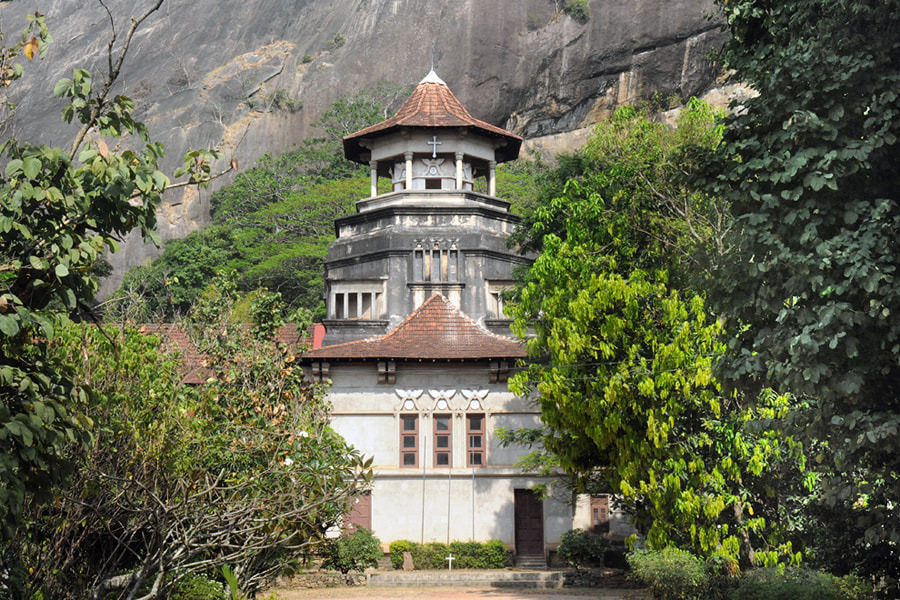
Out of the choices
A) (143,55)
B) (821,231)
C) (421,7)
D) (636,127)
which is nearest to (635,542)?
(636,127)

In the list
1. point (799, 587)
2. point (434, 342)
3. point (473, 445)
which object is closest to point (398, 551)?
point (473, 445)

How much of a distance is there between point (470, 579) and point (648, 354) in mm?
8041

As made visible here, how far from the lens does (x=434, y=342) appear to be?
28203 mm

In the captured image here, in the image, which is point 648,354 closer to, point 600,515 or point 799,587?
point 799,587

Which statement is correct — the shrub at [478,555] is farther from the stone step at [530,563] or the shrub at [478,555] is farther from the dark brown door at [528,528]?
the dark brown door at [528,528]

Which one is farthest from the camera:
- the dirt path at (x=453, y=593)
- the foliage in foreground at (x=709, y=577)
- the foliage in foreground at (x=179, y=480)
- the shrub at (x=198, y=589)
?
the dirt path at (x=453, y=593)

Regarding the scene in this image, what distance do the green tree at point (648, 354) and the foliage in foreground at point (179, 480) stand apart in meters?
6.27

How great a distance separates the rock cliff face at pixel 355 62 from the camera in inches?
2462

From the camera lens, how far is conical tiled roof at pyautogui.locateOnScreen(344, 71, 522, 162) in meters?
32.6

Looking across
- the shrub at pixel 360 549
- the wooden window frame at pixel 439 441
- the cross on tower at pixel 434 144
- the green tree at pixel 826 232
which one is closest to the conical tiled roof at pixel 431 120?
the cross on tower at pixel 434 144

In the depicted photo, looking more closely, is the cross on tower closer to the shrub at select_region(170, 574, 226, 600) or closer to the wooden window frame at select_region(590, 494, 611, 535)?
the wooden window frame at select_region(590, 494, 611, 535)

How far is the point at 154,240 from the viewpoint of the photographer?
26.2 feet

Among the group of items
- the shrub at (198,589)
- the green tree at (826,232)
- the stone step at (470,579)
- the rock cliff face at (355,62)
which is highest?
Result: the rock cliff face at (355,62)

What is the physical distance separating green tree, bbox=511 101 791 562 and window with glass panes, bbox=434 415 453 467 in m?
4.59
